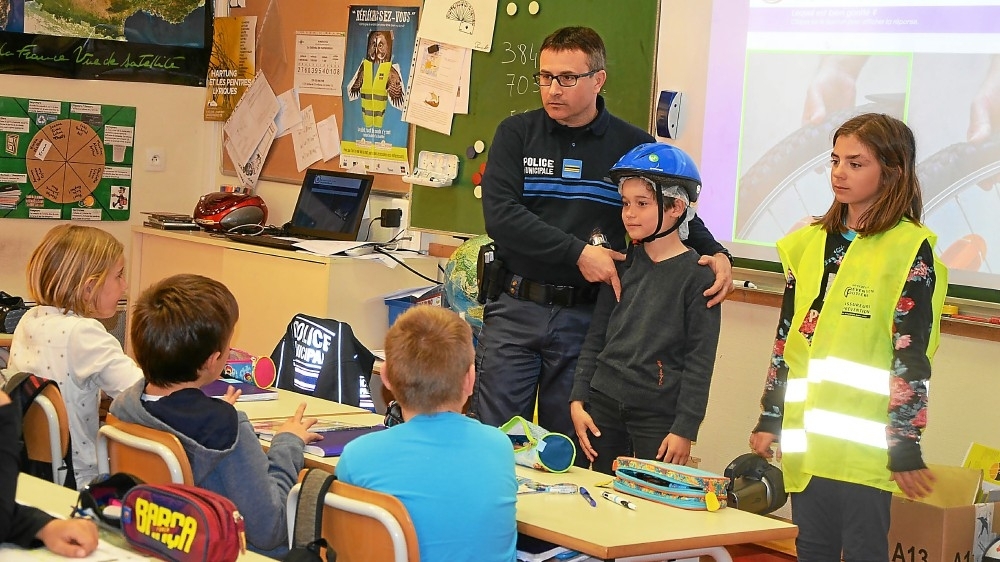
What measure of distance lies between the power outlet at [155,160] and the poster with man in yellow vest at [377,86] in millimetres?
1317

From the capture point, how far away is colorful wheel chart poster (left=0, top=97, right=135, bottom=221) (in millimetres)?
5914

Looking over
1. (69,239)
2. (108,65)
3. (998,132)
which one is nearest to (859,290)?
(998,132)

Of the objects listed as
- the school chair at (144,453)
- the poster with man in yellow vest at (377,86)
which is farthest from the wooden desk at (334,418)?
the poster with man in yellow vest at (377,86)

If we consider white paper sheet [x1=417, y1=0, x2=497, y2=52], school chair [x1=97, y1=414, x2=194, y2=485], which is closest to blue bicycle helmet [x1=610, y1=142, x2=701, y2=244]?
school chair [x1=97, y1=414, x2=194, y2=485]

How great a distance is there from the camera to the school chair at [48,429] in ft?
8.52

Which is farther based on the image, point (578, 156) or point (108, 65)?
point (108, 65)

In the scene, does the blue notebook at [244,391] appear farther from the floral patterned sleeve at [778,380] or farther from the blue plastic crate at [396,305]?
the blue plastic crate at [396,305]

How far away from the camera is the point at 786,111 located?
13.0 ft

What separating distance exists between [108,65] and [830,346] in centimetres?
464

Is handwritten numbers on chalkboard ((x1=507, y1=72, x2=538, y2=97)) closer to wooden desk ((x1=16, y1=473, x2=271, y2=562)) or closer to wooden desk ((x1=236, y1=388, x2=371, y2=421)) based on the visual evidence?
wooden desk ((x1=236, y1=388, x2=371, y2=421))

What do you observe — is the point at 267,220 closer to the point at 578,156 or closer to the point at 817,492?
the point at 578,156

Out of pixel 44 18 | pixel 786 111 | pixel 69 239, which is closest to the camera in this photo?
pixel 69 239

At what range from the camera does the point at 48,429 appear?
8.54 ft

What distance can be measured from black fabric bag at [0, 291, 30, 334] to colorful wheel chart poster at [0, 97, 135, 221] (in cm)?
157
